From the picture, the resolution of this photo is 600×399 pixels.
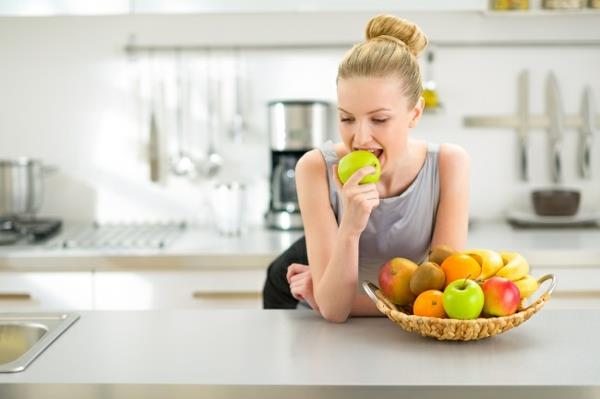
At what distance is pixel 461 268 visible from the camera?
1560 mm

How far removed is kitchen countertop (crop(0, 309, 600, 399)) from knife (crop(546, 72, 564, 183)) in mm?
1739

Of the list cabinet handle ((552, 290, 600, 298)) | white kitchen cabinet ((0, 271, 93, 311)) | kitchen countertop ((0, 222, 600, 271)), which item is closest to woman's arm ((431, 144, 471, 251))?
kitchen countertop ((0, 222, 600, 271))

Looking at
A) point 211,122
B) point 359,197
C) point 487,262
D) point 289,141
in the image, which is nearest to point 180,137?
point 211,122

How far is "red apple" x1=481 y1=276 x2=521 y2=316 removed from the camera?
148 centimetres

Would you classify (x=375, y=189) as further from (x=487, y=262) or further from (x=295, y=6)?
(x=295, y=6)

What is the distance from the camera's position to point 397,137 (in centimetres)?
171

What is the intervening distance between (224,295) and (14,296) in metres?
0.72

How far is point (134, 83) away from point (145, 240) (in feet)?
2.35

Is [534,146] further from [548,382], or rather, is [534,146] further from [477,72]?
[548,382]

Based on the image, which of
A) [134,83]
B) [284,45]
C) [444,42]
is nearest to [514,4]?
[444,42]

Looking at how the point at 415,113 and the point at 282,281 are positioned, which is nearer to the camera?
the point at 415,113

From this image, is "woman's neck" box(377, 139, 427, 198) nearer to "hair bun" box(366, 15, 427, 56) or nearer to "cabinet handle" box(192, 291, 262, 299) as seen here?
"hair bun" box(366, 15, 427, 56)

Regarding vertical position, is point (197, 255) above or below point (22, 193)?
below

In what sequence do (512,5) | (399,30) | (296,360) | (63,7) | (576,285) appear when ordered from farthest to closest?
1. (512,5)
2. (63,7)
3. (576,285)
4. (399,30)
5. (296,360)
